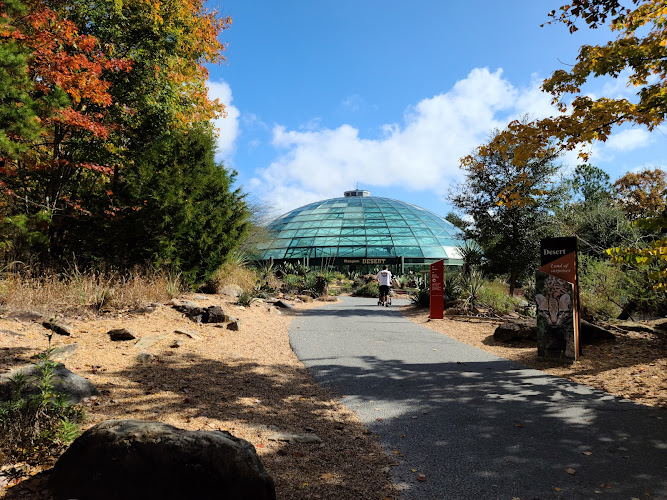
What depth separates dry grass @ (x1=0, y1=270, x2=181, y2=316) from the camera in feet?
24.2

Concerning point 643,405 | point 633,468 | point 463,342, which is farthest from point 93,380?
point 463,342

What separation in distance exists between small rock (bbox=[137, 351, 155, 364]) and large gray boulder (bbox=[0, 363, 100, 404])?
148cm

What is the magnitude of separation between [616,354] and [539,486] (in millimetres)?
5386

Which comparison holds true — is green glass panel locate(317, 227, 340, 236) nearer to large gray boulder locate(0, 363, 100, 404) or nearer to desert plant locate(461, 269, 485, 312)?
desert plant locate(461, 269, 485, 312)

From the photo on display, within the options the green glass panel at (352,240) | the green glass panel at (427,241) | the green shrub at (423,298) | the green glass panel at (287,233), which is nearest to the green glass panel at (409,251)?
the green glass panel at (427,241)

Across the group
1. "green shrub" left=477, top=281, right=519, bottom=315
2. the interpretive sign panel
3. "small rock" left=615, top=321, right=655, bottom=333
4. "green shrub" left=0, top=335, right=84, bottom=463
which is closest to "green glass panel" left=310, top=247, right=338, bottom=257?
"green shrub" left=477, top=281, right=519, bottom=315

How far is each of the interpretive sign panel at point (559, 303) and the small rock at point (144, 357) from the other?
241 inches

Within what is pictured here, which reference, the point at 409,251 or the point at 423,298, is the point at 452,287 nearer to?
the point at 423,298

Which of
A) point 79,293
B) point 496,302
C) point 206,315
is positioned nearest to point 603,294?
point 496,302

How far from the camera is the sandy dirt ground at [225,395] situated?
3.00 metres

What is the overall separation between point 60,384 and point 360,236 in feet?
119

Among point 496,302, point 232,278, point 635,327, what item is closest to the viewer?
point 635,327

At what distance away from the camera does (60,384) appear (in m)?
3.70

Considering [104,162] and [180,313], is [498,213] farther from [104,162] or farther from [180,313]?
[104,162]
